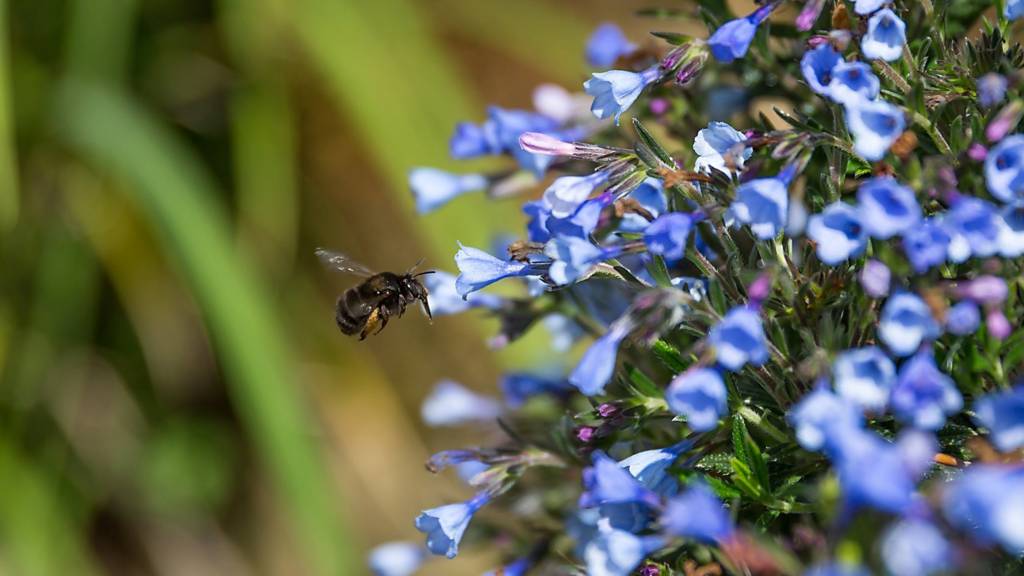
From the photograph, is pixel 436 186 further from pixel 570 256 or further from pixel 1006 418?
pixel 1006 418

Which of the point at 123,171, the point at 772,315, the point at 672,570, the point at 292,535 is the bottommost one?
the point at 292,535

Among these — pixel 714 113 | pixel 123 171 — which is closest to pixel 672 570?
pixel 714 113

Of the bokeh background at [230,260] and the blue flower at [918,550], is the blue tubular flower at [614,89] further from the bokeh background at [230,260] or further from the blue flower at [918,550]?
the bokeh background at [230,260]

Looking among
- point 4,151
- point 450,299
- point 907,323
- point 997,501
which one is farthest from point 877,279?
point 4,151

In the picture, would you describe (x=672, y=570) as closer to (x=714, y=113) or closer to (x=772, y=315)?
(x=772, y=315)

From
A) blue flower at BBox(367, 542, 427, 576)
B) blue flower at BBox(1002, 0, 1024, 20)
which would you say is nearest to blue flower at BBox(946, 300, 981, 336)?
blue flower at BBox(1002, 0, 1024, 20)

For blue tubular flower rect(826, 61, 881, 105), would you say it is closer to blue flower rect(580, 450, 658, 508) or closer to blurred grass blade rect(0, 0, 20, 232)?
blue flower rect(580, 450, 658, 508)
